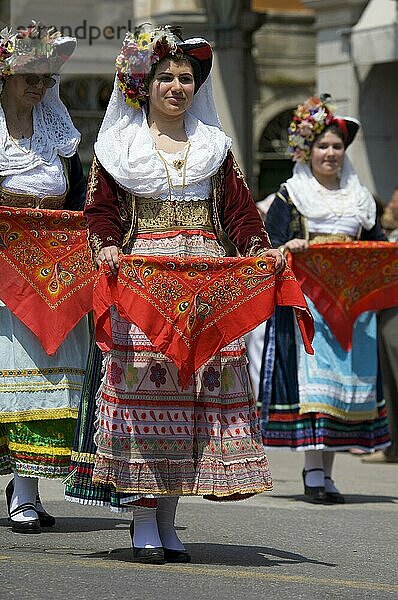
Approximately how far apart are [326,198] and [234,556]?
2940 mm

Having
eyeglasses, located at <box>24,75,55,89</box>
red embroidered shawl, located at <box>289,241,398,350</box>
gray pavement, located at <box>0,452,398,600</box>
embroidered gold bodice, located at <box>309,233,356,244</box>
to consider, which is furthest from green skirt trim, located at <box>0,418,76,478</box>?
embroidered gold bodice, located at <box>309,233,356,244</box>

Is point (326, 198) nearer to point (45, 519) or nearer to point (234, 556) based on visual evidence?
point (45, 519)

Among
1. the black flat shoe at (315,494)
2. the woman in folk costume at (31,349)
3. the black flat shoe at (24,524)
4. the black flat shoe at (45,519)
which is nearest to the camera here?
the black flat shoe at (24,524)

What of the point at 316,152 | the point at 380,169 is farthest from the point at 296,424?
the point at 380,169

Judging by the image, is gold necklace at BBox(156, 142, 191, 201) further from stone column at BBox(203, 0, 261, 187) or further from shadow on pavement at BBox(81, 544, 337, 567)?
stone column at BBox(203, 0, 261, 187)

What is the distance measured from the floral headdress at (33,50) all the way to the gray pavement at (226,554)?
193cm

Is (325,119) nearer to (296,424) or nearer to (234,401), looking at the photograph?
(296,424)

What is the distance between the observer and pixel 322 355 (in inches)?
340

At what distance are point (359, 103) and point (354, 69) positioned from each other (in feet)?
1.13

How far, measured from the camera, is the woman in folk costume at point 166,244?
5938mm

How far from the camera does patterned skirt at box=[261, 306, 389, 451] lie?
8609mm

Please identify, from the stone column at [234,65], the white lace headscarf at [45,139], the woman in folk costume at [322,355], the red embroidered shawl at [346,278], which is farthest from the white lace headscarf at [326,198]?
the stone column at [234,65]

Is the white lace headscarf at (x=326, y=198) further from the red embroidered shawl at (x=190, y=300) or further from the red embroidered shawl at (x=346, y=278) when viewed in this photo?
the red embroidered shawl at (x=190, y=300)

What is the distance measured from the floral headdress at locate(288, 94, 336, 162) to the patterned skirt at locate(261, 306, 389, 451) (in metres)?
0.88
